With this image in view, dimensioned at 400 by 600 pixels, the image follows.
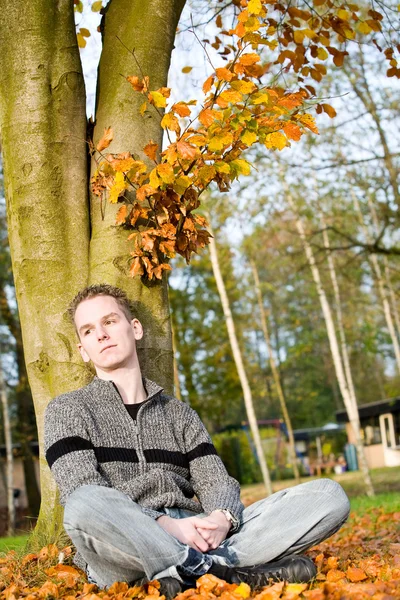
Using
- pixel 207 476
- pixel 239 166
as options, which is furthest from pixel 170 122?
pixel 207 476

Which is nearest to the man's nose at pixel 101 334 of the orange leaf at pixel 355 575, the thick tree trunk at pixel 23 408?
the orange leaf at pixel 355 575

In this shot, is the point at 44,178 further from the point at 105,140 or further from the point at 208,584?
the point at 208,584

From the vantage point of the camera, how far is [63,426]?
3.30m

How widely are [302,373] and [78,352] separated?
1378 inches

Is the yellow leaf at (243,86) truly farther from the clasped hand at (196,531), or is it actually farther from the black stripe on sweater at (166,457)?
the clasped hand at (196,531)

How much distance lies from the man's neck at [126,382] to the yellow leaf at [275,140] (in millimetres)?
1460

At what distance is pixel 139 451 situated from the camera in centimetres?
343

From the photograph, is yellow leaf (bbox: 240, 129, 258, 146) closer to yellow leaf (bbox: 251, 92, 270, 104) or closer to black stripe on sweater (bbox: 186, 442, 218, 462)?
yellow leaf (bbox: 251, 92, 270, 104)

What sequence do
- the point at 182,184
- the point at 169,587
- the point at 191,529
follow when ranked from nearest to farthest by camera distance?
the point at 169,587
the point at 191,529
the point at 182,184

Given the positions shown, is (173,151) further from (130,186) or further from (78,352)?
Answer: (78,352)

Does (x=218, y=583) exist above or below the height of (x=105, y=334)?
below

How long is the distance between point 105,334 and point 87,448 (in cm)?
64

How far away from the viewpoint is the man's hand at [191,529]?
3078mm

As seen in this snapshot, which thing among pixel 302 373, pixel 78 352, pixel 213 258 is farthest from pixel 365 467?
pixel 302 373
